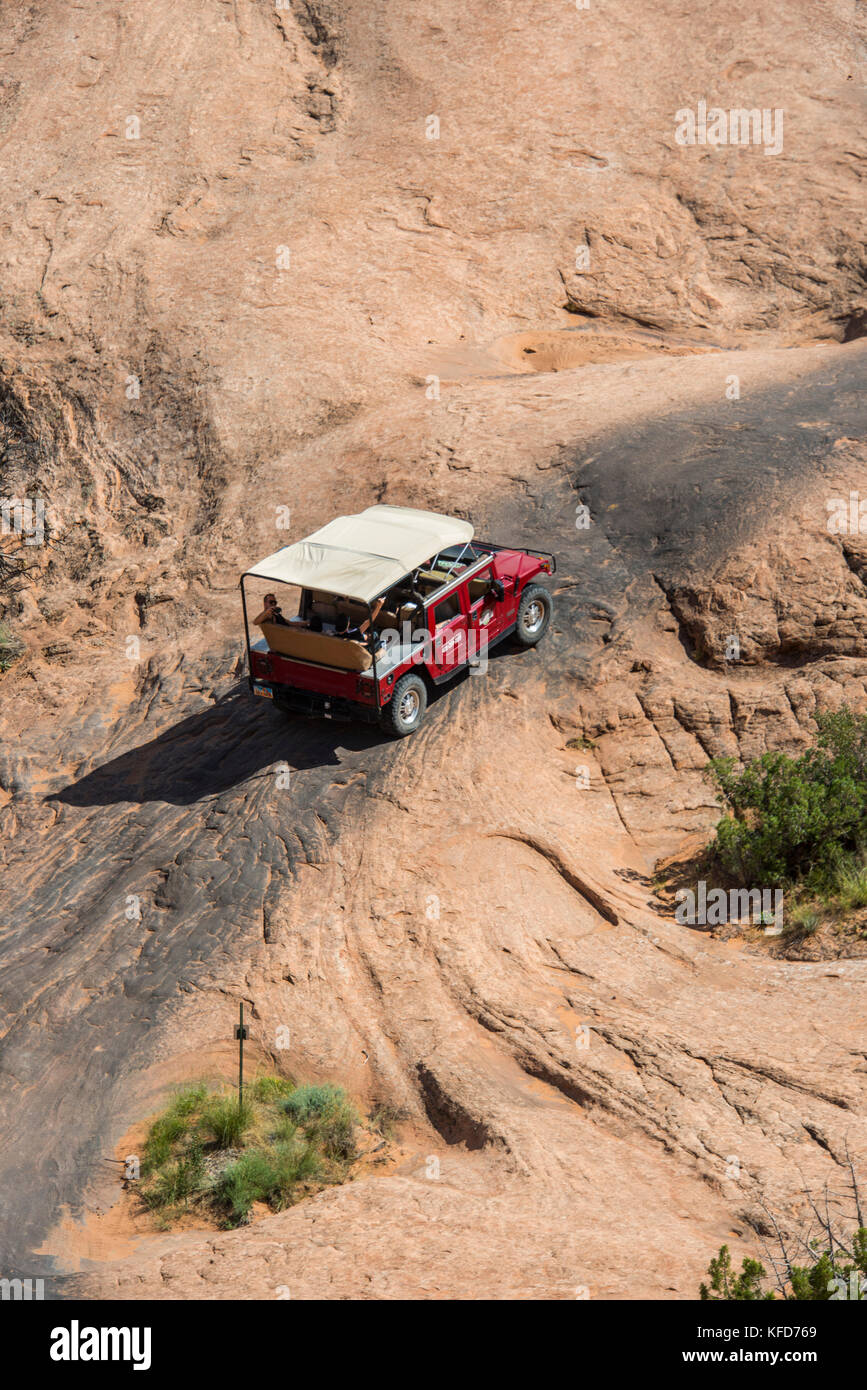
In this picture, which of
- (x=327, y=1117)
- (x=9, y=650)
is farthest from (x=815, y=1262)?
(x=9, y=650)

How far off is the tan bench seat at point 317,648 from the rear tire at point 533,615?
2.74 m

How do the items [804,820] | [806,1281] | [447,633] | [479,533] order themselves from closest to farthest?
[806,1281] < [804,820] < [447,633] < [479,533]

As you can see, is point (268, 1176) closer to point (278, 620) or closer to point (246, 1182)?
point (246, 1182)

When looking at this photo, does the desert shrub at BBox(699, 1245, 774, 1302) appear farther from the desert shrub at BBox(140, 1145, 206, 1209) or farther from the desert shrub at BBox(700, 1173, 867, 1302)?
the desert shrub at BBox(140, 1145, 206, 1209)

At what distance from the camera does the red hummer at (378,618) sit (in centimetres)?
1230

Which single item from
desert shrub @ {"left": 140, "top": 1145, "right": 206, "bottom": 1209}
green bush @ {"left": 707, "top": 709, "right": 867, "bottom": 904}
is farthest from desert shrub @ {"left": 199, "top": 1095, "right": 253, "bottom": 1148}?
green bush @ {"left": 707, "top": 709, "right": 867, "bottom": 904}

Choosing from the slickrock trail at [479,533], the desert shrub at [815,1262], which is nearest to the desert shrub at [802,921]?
the slickrock trail at [479,533]

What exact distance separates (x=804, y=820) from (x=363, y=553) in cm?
519

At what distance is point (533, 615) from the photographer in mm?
14562

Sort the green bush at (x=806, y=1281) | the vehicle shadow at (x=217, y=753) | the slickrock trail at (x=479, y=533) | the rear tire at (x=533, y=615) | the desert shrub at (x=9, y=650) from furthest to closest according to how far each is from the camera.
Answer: the desert shrub at (x=9, y=650) → the rear tire at (x=533, y=615) → the vehicle shadow at (x=217, y=753) → the slickrock trail at (x=479, y=533) → the green bush at (x=806, y=1281)

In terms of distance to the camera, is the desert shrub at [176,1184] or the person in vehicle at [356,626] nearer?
the desert shrub at [176,1184]

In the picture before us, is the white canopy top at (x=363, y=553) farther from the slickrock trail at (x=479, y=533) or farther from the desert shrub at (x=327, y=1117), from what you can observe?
the desert shrub at (x=327, y=1117)
